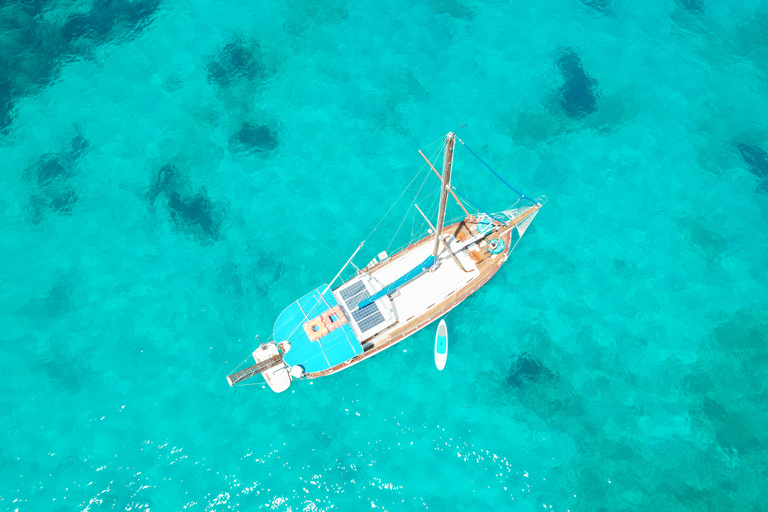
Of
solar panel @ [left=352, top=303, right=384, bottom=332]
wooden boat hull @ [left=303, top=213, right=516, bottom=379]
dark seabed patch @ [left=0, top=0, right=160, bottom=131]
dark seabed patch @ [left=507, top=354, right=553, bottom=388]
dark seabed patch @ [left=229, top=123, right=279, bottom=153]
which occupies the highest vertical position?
dark seabed patch @ [left=0, top=0, right=160, bottom=131]

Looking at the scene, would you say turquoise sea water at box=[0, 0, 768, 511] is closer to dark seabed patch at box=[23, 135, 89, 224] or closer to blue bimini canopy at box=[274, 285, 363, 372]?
dark seabed patch at box=[23, 135, 89, 224]

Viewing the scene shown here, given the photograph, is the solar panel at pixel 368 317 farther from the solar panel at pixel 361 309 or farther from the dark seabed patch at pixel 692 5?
the dark seabed patch at pixel 692 5

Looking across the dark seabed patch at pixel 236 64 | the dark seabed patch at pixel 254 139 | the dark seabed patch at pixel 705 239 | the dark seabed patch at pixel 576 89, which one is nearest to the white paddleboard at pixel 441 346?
the dark seabed patch at pixel 254 139

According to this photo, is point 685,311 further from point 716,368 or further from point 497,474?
point 497,474

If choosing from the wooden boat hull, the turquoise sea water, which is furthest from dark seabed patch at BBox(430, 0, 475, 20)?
the wooden boat hull

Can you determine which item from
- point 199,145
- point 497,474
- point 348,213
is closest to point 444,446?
point 497,474

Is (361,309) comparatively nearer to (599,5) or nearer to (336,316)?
(336,316)

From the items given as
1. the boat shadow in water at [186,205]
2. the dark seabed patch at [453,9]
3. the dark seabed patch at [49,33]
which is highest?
the dark seabed patch at [49,33]
